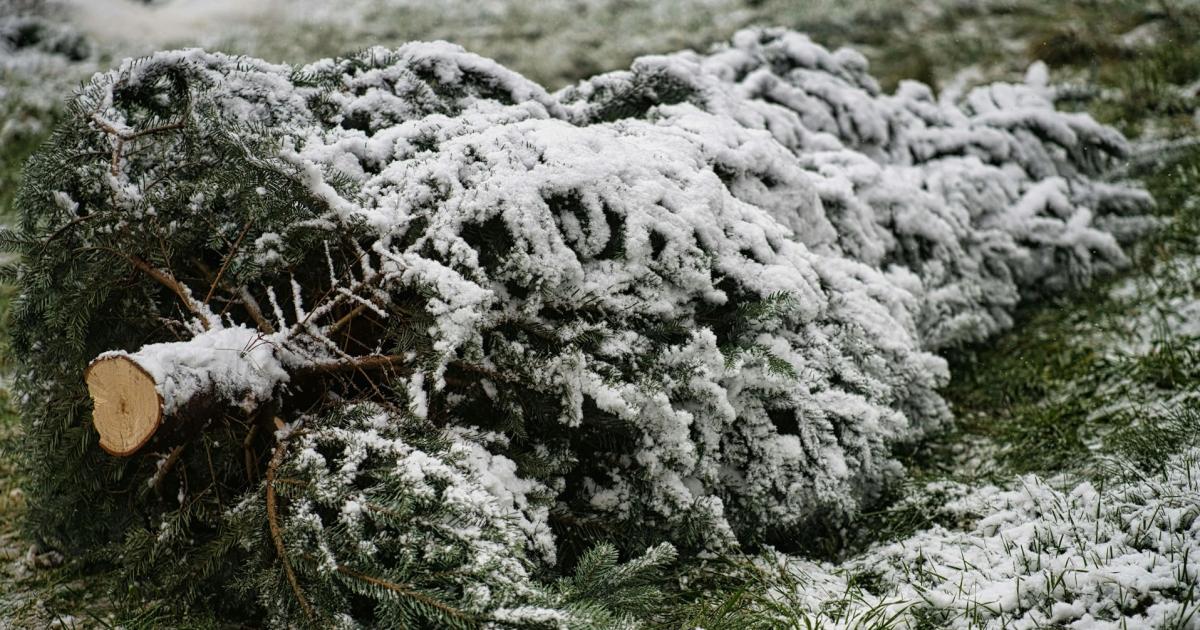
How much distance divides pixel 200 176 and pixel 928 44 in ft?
27.9

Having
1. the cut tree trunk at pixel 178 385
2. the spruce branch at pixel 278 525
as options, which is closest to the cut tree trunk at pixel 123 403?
the cut tree trunk at pixel 178 385

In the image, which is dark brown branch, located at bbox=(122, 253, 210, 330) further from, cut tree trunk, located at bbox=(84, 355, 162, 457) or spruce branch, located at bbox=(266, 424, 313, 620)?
spruce branch, located at bbox=(266, 424, 313, 620)

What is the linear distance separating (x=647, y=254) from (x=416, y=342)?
2.31 ft

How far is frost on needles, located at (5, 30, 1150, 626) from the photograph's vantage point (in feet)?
6.15

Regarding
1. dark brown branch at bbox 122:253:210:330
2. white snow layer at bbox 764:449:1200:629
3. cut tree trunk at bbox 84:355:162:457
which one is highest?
dark brown branch at bbox 122:253:210:330

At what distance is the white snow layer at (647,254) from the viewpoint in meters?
2.11

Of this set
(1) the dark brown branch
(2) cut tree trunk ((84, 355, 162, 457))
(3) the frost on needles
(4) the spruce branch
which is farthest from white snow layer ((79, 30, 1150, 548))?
(2) cut tree trunk ((84, 355, 162, 457))

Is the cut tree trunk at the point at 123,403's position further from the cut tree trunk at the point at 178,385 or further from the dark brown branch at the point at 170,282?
the dark brown branch at the point at 170,282

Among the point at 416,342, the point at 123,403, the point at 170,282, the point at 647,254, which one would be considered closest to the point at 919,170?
the point at 647,254

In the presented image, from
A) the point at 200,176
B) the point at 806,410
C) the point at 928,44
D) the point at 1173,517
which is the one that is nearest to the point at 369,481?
the point at 200,176

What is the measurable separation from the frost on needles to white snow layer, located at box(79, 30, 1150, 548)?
0.03ft

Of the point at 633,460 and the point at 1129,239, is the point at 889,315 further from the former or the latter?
the point at 1129,239

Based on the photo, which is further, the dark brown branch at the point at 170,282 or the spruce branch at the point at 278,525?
the dark brown branch at the point at 170,282

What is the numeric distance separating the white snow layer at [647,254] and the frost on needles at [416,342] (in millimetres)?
11
